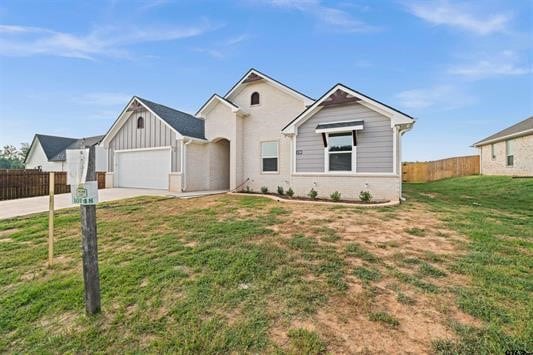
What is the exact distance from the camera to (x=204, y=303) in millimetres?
2688

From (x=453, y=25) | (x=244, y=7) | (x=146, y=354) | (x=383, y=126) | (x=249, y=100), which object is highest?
(x=244, y=7)

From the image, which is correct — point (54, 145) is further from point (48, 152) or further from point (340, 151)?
point (340, 151)

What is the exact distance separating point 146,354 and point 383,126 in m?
9.81

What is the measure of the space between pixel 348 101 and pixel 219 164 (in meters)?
8.44

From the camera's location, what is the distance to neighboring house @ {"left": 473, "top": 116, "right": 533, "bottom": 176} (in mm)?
17047

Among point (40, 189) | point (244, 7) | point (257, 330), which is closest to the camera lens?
point (257, 330)

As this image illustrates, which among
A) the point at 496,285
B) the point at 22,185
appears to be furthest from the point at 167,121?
the point at 496,285

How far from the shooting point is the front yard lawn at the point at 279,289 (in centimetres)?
214

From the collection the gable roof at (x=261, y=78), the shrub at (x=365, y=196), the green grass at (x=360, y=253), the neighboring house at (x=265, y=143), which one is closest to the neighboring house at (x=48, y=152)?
the neighboring house at (x=265, y=143)

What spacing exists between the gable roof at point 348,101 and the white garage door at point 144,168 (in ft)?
25.3

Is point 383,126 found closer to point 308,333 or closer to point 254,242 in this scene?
point 254,242

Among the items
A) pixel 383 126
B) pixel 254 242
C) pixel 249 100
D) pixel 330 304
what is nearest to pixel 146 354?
pixel 330 304

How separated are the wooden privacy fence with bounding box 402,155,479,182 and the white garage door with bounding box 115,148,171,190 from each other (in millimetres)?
22952

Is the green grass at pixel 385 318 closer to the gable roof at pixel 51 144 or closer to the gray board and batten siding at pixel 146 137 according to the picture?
the gray board and batten siding at pixel 146 137
